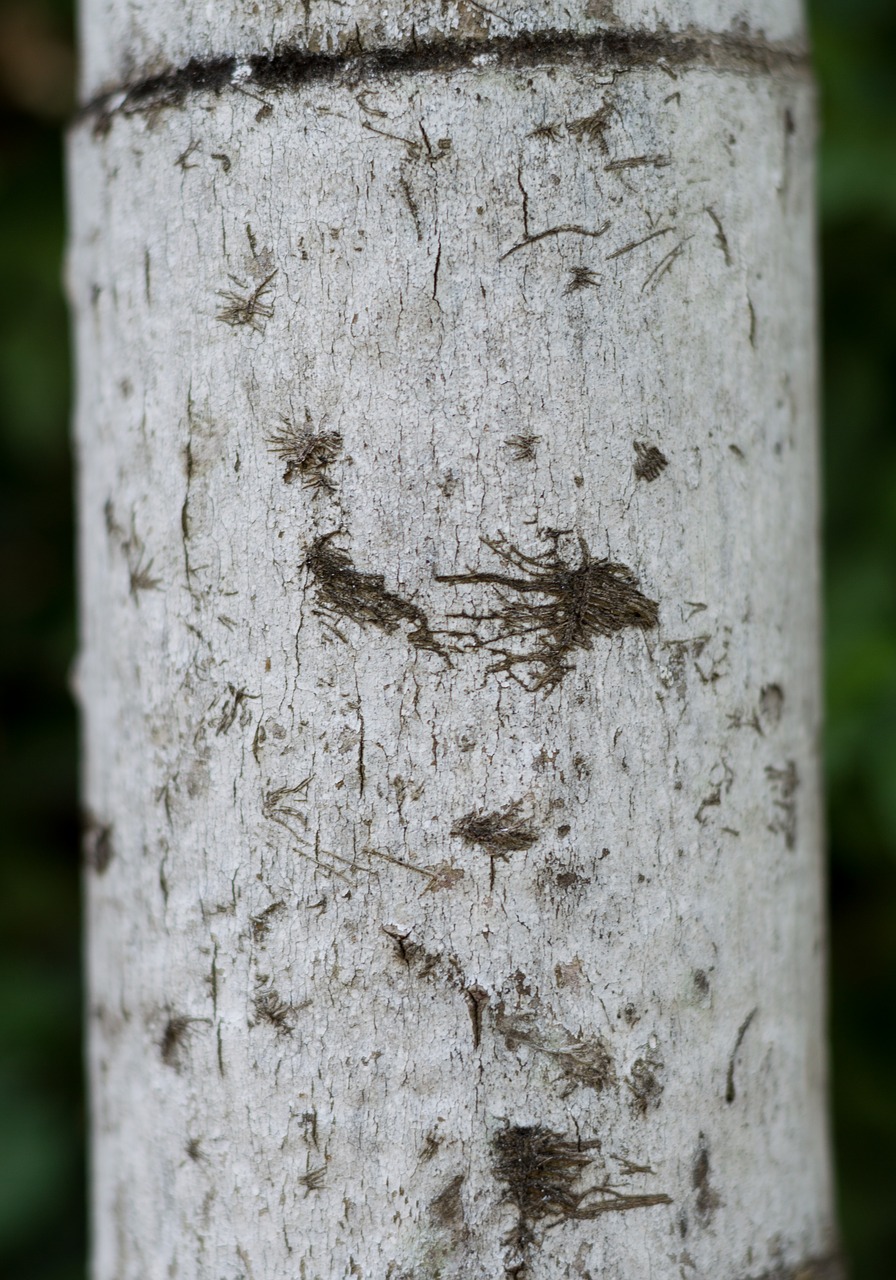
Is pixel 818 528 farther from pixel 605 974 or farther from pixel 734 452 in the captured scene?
pixel 605 974

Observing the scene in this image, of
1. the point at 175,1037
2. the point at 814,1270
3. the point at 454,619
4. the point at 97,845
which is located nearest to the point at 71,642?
the point at 97,845

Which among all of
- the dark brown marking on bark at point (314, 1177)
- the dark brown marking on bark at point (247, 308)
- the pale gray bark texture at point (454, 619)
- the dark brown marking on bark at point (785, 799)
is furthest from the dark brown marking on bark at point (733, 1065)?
the dark brown marking on bark at point (247, 308)

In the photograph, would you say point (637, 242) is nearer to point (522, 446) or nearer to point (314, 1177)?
point (522, 446)

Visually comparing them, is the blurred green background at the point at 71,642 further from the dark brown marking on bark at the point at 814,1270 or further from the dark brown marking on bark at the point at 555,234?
the dark brown marking on bark at the point at 555,234

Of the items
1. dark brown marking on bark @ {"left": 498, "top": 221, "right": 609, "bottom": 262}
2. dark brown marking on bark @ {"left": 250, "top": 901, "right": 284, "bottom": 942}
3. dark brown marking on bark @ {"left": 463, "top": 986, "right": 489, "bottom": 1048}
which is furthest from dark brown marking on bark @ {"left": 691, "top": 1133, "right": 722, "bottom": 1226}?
dark brown marking on bark @ {"left": 498, "top": 221, "right": 609, "bottom": 262}

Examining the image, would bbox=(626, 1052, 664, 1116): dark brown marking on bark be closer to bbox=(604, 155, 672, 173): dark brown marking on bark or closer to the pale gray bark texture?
the pale gray bark texture

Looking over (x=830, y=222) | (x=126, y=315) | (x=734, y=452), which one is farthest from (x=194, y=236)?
(x=830, y=222)
